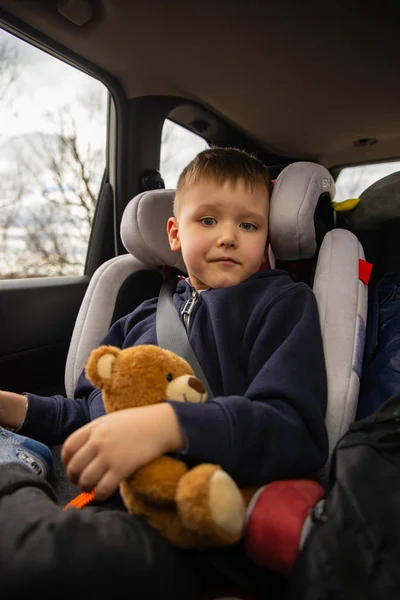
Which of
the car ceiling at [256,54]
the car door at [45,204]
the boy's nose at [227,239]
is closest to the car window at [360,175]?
the car ceiling at [256,54]

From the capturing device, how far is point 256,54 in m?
1.81

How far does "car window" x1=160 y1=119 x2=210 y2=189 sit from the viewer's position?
2156mm

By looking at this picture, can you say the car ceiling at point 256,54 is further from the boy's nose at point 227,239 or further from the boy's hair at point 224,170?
the boy's nose at point 227,239

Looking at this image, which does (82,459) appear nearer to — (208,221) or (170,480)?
(170,480)

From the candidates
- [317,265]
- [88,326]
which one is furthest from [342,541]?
[88,326]

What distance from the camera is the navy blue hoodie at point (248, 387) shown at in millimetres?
751

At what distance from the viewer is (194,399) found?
30.7 inches

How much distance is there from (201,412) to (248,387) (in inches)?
9.1

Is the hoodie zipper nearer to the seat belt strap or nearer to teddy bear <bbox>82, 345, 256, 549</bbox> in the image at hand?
the seat belt strap

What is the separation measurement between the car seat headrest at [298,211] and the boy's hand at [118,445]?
0.61 metres

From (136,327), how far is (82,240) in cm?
86

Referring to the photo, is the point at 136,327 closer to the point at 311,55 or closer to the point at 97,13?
the point at 97,13

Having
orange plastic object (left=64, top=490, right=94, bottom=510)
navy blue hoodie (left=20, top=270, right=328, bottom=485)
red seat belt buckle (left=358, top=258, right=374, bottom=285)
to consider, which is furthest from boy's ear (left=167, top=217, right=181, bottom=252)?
orange plastic object (left=64, top=490, right=94, bottom=510)

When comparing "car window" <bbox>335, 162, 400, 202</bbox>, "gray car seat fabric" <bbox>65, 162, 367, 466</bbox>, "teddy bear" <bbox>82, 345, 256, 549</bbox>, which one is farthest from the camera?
"car window" <bbox>335, 162, 400, 202</bbox>
